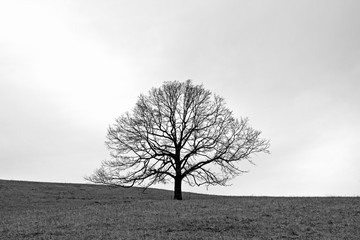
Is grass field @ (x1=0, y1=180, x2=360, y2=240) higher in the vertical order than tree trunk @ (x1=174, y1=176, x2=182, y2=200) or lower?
lower

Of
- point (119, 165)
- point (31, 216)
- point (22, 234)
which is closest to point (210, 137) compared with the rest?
point (119, 165)

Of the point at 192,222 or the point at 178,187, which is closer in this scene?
the point at 192,222

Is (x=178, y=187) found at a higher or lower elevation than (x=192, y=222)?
higher

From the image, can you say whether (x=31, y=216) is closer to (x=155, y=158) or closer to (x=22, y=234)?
(x=22, y=234)

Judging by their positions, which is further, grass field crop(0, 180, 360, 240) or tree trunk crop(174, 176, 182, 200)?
tree trunk crop(174, 176, 182, 200)

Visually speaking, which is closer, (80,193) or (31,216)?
(31,216)

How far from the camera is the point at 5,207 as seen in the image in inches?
1399

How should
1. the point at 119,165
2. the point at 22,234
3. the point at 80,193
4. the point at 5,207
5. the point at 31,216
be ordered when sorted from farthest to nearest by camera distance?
the point at 80,193, the point at 119,165, the point at 5,207, the point at 31,216, the point at 22,234

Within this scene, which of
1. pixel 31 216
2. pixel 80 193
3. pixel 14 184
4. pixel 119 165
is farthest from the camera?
pixel 14 184

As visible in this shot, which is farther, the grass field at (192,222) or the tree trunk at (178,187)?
the tree trunk at (178,187)

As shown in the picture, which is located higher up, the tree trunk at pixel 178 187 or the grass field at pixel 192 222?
the tree trunk at pixel 178 187

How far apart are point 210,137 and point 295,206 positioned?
12413 mm

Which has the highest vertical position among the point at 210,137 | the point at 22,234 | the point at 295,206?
the point at 210,137

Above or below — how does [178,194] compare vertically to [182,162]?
below
